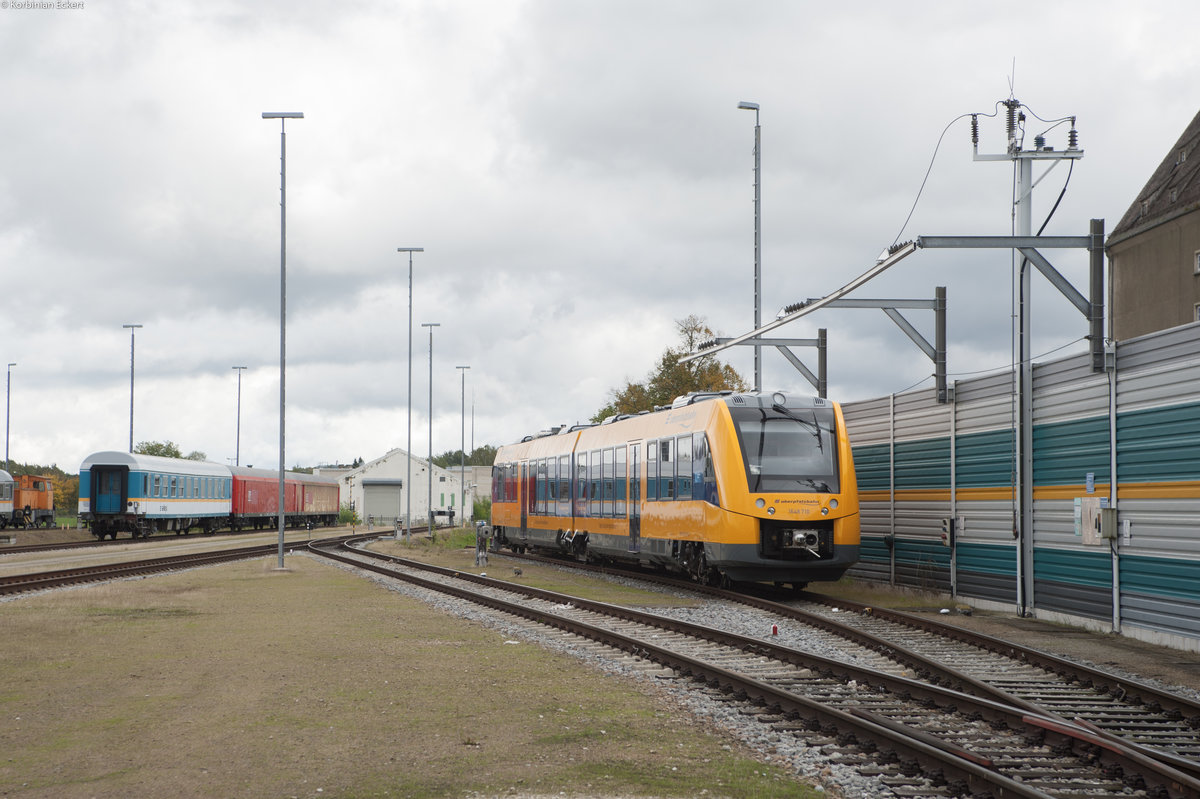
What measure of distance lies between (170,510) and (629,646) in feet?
142

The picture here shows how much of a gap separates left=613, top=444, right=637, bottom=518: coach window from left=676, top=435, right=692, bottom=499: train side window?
12.2 ft

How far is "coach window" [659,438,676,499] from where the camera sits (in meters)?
21.5

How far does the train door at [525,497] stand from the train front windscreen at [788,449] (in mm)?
15678

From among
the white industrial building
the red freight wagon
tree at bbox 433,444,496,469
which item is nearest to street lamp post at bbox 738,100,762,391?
the red freight wagon

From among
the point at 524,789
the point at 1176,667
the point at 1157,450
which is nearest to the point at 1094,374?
the point at 1157,450

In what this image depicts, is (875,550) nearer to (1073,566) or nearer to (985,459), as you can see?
(985,459)

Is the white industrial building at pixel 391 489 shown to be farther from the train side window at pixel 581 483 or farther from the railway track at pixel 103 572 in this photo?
the train side window at pixel 581 483

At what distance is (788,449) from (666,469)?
335 centimetres

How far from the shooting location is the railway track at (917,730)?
7039 mm

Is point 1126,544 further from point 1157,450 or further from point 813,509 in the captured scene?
point 813,509

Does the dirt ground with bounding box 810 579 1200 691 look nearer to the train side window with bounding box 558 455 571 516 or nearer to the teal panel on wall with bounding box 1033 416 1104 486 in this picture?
the teal panel on wall with bounding box 1033 416 1104 486

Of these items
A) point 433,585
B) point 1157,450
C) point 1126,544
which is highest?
point 1157,450

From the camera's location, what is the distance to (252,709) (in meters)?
9.56

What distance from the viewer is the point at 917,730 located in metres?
8.23
